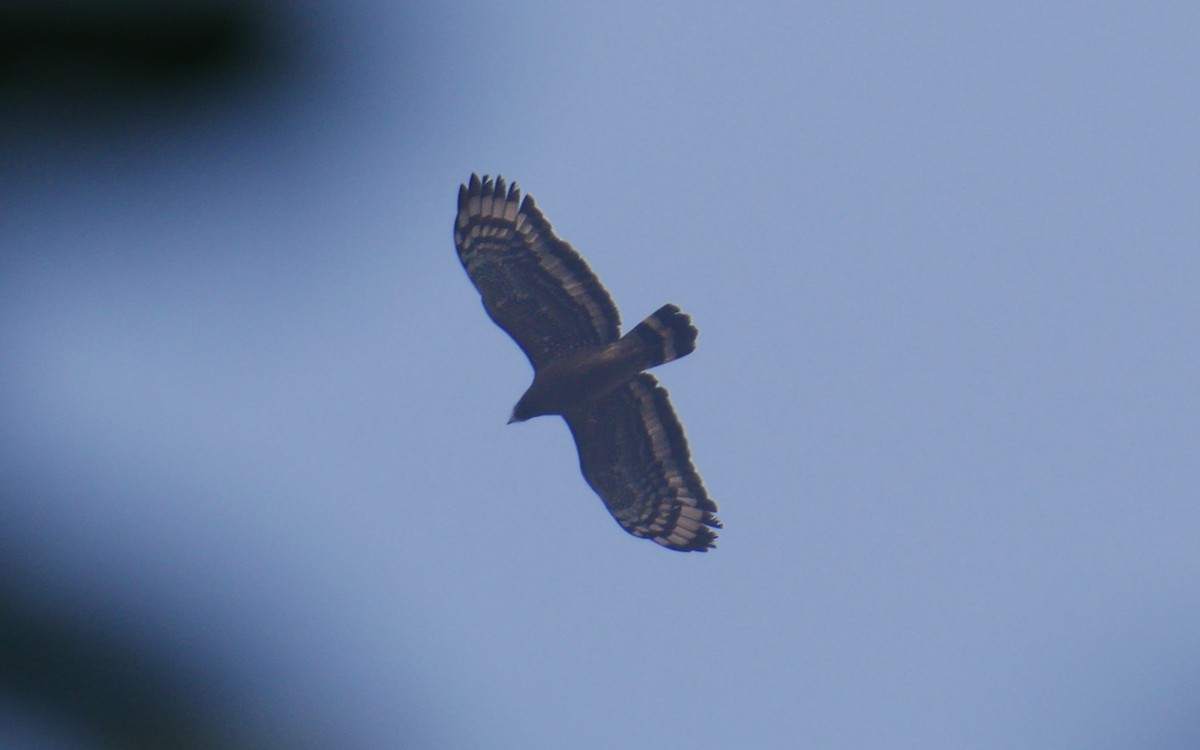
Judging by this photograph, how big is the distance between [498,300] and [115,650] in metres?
6.99

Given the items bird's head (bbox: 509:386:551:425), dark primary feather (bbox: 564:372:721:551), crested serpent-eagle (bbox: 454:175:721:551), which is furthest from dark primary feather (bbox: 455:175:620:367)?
dark primary feather (bbox: 564:372:721:551)

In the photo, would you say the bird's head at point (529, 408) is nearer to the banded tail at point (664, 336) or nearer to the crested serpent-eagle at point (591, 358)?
the crested serpent-eagle at point (591, 358)

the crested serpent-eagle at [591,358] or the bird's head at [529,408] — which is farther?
the bird's head at [529,408]

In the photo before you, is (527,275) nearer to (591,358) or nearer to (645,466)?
(591,358)

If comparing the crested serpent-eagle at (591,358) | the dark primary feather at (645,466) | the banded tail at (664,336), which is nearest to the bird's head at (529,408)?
the crested serpent-eagle at (591,358)

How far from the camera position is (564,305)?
34.8 ft

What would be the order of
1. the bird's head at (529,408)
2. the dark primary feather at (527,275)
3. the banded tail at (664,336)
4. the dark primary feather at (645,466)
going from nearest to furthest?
the dark primary feather at (527,275) → the banded tail at (664,336) → the bird's head at (529,408) → the dark primary feather at (645,466)

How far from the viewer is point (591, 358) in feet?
35.2

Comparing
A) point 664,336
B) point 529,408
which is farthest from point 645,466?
point 664,336

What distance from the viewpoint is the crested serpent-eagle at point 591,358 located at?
10.4 meters

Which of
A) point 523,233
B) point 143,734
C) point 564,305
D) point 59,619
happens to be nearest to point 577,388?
point 564,305

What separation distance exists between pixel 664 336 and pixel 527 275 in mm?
1252

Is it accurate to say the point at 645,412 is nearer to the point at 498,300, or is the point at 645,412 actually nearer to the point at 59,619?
the point at 498,300

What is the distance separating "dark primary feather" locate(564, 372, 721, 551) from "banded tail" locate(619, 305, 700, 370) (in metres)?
0.54
